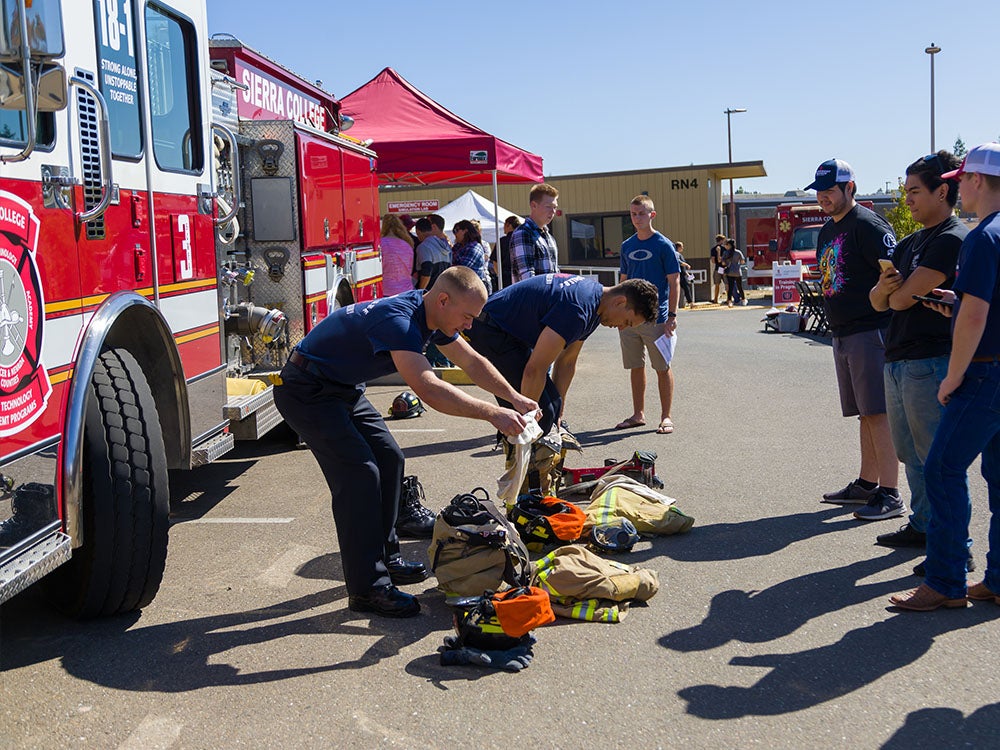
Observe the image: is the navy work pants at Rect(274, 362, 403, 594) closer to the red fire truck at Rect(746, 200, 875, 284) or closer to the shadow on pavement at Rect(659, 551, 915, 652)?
the shadow on pavement at Rect(659, 551, 915, 652)

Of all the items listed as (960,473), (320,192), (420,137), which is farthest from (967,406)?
(420,137)

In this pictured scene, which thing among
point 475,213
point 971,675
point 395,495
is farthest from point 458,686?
point 475,213

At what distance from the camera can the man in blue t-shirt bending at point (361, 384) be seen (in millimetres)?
4297

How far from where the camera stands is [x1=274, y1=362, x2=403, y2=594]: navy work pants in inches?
177

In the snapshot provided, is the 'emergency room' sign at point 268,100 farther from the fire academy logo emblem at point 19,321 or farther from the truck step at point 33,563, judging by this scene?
the truck step at point 33,563

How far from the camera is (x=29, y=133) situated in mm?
3338

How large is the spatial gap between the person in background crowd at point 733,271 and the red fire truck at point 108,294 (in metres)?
20.2

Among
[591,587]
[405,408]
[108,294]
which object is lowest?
[591,587]

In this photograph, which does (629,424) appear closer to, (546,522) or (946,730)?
(546,522)

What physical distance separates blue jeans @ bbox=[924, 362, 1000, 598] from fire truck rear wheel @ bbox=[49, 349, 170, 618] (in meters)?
3.27

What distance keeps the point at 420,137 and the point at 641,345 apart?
4833 mm

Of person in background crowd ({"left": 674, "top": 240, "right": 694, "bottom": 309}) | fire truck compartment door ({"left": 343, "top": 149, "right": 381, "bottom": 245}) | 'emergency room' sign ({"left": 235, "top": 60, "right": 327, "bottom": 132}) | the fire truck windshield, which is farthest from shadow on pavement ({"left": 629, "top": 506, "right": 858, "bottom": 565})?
person in background crowd ({"left": 674, "top": 240, "right": 694, "bottom": 309})

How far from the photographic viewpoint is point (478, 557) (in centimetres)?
454

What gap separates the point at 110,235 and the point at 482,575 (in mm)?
2159
